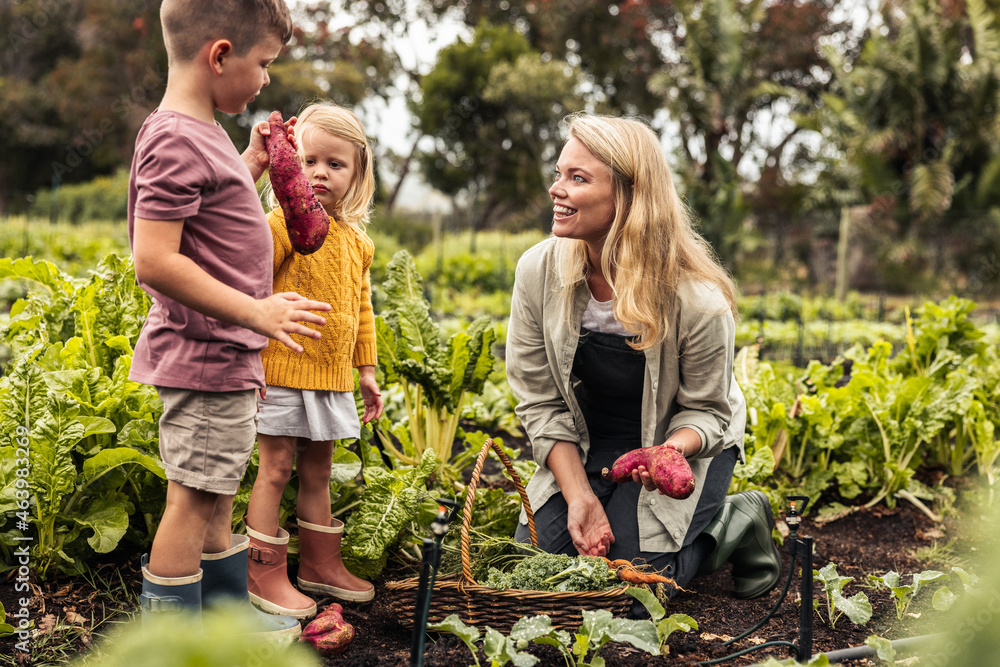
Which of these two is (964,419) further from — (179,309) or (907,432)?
(179,309)

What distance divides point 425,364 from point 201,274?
1311 millimetres

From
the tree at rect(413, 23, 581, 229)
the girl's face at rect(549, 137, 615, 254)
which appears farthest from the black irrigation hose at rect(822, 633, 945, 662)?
the tree at rect(413, 23, 581, 229)

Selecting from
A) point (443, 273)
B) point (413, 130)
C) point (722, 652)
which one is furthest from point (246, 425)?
point (413, 130)

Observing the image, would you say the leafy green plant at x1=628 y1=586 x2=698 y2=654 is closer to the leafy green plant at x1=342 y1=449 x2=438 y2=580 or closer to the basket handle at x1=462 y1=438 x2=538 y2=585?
the basket handle at x1=462 y1=438 x2=538 y2=585

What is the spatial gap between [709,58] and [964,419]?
14471 mm

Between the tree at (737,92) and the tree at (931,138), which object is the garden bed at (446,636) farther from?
the tree at (931,138)

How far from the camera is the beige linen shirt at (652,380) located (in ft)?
7.09

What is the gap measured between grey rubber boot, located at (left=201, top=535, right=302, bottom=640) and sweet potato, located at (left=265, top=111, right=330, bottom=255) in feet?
2.24

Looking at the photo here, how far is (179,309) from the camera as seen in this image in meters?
1.43

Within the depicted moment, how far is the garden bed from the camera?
1.74 meters

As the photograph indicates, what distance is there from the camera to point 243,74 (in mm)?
1425

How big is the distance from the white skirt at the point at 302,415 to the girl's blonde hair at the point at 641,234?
0.80 m

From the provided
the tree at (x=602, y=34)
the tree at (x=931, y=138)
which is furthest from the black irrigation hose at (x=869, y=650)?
the tree at (x=602, y=34)

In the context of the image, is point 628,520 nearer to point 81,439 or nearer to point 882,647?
point 882,647
